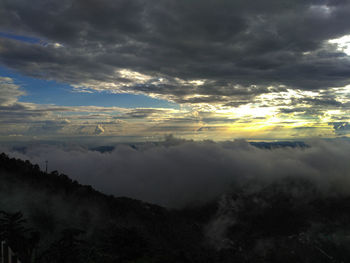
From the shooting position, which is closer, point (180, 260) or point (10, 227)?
point (10, 227)

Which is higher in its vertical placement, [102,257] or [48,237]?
[102,257]

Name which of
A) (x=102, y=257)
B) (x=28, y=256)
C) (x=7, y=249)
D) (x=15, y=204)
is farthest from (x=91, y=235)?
(x=7, y=249)

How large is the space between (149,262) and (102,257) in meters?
15.0

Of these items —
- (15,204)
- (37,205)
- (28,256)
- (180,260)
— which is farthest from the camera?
(37,205)

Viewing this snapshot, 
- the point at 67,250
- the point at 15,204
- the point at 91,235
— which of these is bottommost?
the point at 91,235

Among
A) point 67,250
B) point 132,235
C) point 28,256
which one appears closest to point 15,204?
point 132,235

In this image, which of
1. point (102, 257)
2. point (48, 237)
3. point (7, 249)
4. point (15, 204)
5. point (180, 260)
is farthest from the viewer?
point (15, 204)

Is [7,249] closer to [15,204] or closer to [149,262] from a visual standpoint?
[149,262]

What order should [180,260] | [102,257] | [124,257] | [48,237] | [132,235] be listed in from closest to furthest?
[124,257] < [102,257] < [132,235] < [180,260] < [48,237]

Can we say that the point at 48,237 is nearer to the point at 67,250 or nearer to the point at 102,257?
the point at 102,257

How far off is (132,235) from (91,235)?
116 m

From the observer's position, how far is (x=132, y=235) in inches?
3976

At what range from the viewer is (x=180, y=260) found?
116 meters

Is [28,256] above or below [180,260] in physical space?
above
